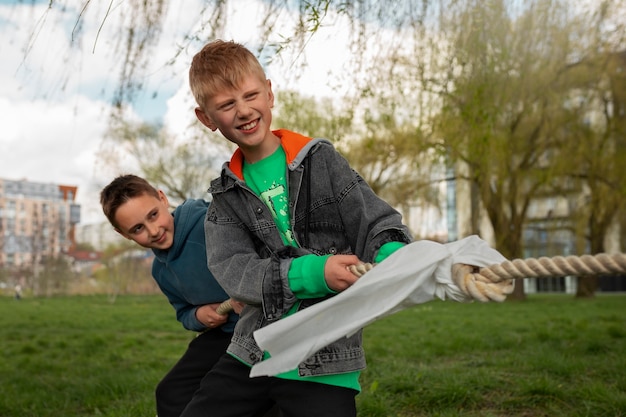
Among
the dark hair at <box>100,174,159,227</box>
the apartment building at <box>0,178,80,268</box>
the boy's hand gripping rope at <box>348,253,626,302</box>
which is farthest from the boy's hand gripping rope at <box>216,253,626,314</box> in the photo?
the apartment building at <box>0,178,80,268</box>

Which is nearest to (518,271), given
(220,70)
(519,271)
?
(519,271)

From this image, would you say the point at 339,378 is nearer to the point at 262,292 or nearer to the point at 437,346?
the point at 262,292

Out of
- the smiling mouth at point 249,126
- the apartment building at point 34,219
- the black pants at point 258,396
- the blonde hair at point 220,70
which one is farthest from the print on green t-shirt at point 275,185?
the apartment building at point 34,219

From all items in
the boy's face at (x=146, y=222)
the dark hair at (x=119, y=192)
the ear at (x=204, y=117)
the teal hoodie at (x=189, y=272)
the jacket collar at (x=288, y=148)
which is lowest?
the teal hoodie at (x=189, y=272)

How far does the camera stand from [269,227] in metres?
2.01

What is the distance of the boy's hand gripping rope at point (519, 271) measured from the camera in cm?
127

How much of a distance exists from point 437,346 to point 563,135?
11377 mm

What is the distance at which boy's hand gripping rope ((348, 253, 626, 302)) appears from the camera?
4.17 ft

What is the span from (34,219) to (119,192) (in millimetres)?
50487

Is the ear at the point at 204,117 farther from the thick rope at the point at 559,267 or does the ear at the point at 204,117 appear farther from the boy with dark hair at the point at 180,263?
the thick rope at the point at 559,267

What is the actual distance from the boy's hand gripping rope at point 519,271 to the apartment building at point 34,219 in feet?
140

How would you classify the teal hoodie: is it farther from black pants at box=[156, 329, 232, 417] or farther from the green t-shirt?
the green t-shirt

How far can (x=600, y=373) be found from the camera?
15.7ft

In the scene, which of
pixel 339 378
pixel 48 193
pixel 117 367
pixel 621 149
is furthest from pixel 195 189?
pixel 48 193
